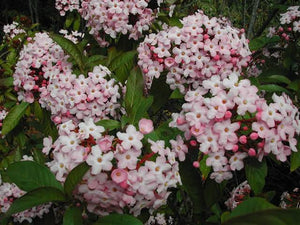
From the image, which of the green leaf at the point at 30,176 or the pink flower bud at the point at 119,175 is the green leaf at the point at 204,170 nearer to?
the pink flower bud at the point at 119,175

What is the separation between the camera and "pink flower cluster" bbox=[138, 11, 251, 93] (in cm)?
178

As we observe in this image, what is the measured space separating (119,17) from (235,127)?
119 centimetres

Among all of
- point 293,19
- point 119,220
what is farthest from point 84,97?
point 293,19

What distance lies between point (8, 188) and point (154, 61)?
4.00ft

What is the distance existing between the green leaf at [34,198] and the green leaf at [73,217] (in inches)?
2.1

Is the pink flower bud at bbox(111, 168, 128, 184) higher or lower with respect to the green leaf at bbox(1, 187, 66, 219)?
higher

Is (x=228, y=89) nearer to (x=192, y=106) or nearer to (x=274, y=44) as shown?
(x=192, y=106)

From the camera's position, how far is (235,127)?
1.29 meters

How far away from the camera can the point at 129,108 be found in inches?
64.7

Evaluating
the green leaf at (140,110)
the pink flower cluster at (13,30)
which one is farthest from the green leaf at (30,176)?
the pink flower cluster at (13,30)

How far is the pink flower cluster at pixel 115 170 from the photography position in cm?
114

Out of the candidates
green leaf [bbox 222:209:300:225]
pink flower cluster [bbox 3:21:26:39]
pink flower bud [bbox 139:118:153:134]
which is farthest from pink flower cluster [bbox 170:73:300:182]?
pink flower cluster [bbox 3:21:26:39]

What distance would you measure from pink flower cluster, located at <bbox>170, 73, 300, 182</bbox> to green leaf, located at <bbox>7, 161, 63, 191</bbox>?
22.2 inches

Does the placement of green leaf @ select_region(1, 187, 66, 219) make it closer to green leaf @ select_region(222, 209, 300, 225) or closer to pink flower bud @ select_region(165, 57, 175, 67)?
green leaf @ select_region(222, 209, 300, 225)
